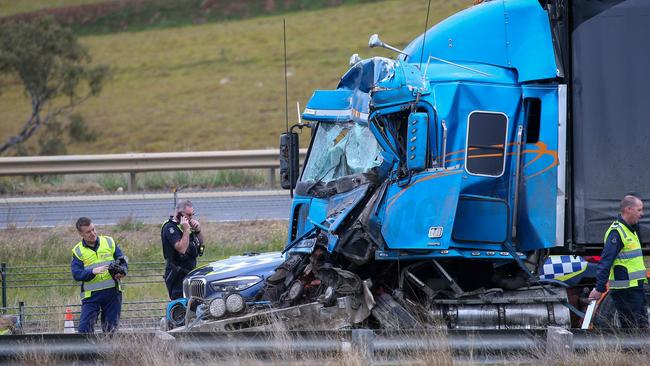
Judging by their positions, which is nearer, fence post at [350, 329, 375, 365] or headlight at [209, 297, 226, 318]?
fence post at [350, 329, 375, 365]

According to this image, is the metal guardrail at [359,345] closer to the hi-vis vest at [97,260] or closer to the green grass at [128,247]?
the hi-vis vest at [97,260]

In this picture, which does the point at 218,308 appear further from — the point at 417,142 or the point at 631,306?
the point at 631,306

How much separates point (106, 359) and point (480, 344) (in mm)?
3019

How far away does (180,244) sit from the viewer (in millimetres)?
12023

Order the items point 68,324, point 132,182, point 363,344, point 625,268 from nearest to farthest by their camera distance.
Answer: point 363,344, point 625,268, point 68,324, point 132,182

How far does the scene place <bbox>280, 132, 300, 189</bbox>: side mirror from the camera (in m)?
10.4

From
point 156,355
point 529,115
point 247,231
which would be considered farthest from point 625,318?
point 247,231

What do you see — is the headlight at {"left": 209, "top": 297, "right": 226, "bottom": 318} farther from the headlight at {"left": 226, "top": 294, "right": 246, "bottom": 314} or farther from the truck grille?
the truck grille

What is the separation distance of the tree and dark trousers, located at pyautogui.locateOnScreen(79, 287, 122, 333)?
26777 mm

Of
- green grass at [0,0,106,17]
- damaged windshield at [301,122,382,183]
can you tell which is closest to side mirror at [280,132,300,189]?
damaged windshield at [301,122,382,183]

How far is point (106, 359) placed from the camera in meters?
8.07

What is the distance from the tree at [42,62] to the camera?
1438 inches

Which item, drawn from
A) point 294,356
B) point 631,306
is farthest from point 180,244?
point 631,306

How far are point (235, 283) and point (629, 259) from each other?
3912 mm
